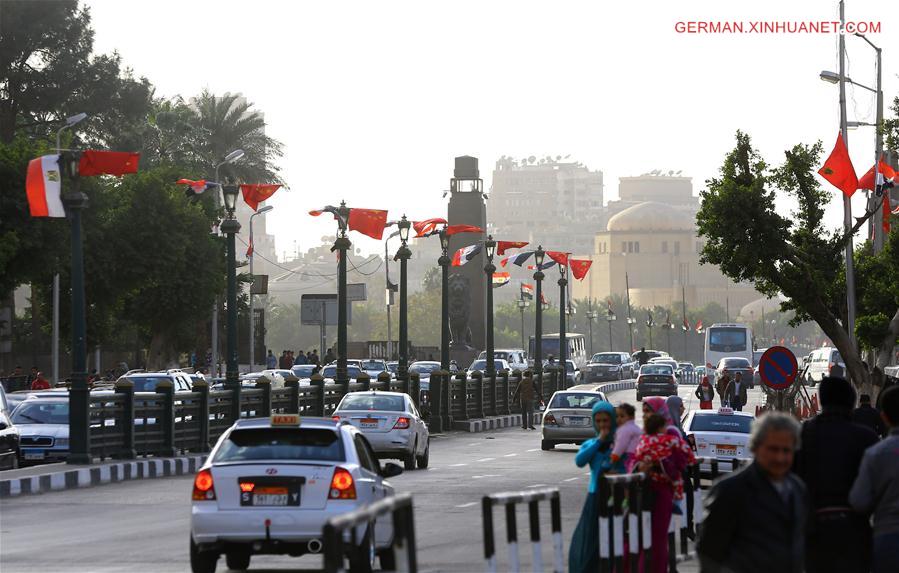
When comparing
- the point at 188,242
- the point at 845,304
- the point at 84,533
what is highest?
the point at 188,242

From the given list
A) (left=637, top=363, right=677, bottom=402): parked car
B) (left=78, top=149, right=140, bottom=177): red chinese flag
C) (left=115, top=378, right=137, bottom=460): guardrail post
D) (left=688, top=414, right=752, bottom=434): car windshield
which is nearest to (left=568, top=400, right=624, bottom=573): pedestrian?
(left=688, top=414, right=752, bottom=434): car windshield

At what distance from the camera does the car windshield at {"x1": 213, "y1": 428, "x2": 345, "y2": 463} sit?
14.7 metres

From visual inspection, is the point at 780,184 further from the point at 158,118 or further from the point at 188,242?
the point at 158,118

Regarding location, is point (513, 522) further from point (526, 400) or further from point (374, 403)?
point (526, 400)

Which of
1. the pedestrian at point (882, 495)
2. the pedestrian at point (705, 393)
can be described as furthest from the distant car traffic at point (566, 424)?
the pedestrian at point (882, 495)

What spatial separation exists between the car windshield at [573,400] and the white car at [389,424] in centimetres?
789

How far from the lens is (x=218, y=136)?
273ft

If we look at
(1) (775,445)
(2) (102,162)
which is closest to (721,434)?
(2) (102,162)

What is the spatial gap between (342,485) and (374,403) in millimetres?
18140

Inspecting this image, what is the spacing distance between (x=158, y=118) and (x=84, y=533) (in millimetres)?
62322

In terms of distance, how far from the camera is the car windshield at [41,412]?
3253 centimetres

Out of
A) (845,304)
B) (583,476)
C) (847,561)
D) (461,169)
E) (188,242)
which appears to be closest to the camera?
(847,561)

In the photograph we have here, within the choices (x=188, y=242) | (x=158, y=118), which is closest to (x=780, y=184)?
(x=188, y=242)

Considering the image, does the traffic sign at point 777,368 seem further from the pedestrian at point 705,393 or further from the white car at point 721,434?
the pedestrian at point 705,393
